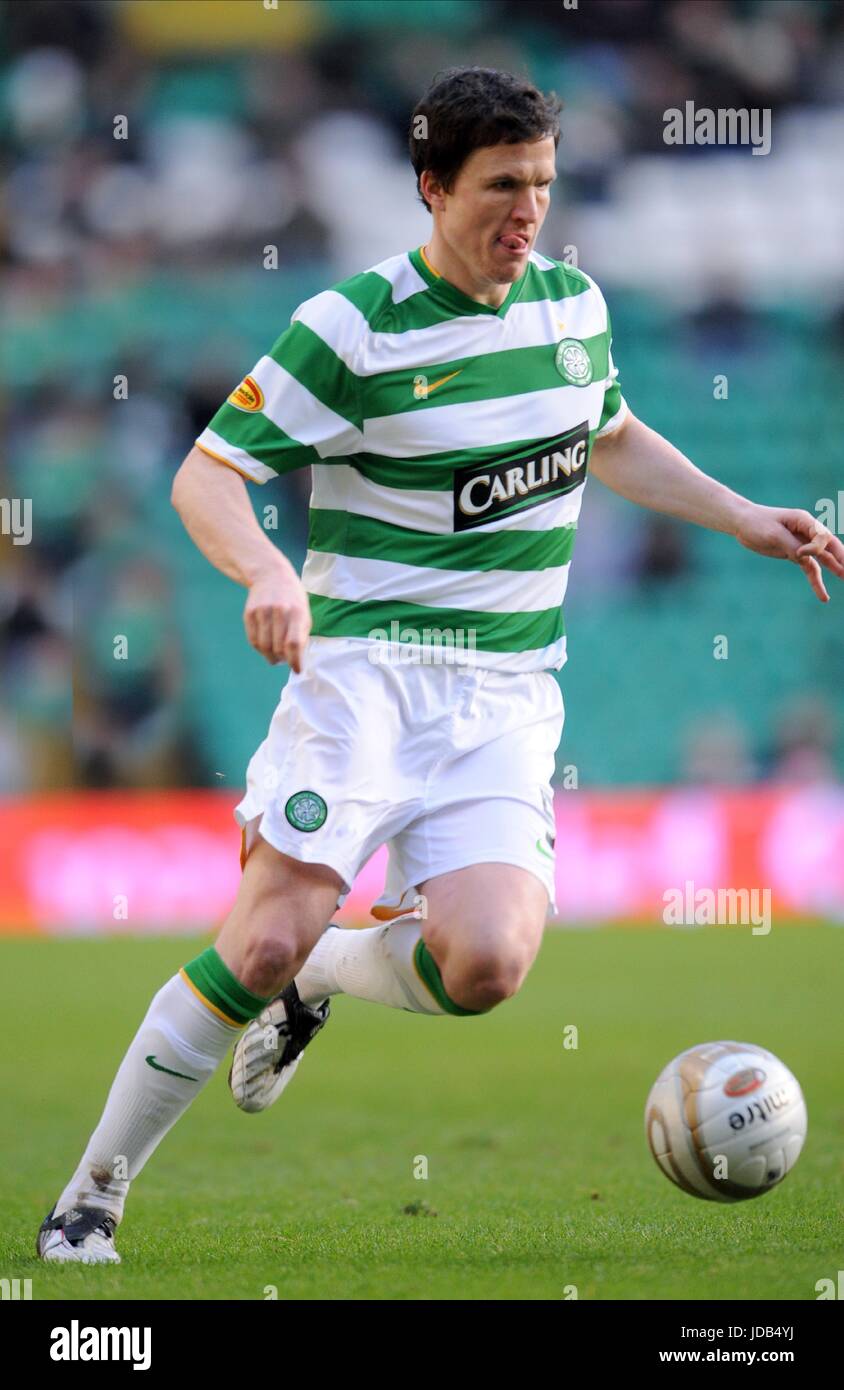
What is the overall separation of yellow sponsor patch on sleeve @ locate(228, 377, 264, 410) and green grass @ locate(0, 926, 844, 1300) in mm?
1800

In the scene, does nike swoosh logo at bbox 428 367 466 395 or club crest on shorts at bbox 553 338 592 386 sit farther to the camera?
club crest on shorts at bbox 553 338 592 386

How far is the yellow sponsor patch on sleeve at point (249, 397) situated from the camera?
152 inches

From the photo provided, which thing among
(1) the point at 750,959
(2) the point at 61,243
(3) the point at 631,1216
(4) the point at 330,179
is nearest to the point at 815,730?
(1) the point at 750,959

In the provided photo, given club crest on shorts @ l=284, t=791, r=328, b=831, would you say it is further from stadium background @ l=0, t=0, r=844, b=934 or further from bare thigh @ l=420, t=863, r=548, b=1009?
stadium background @ l=0, t=0, r=844, b=934

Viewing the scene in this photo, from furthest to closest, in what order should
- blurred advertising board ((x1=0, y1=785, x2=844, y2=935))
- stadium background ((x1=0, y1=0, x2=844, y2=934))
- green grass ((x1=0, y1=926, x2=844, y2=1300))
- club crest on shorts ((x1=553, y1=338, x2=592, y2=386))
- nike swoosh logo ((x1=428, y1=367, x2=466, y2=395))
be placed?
stadium background ((x1=0, y1=0, x2=844, y2=934)) < blurred advertising board ((x1=0, y1=785, x2=844, y2=935)) < club crest on shorts ((x1=553, y1=338, x2=592, y2=386)) < nike swoosh logo ((x1=428, y1=367, x2=466, y2=395)) < green grass ((x1=0, y1=926, x2=844, y2=1300))

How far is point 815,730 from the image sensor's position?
50.1ft

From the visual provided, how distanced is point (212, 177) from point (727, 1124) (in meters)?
13.4

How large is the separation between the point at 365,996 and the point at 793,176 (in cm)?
1347

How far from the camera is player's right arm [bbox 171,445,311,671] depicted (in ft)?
10.9

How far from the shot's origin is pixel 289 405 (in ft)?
12.6

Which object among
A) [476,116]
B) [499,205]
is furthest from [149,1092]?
[476,116]

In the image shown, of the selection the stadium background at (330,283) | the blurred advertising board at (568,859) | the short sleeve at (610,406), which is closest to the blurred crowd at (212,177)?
the stadium background at (330,283)
